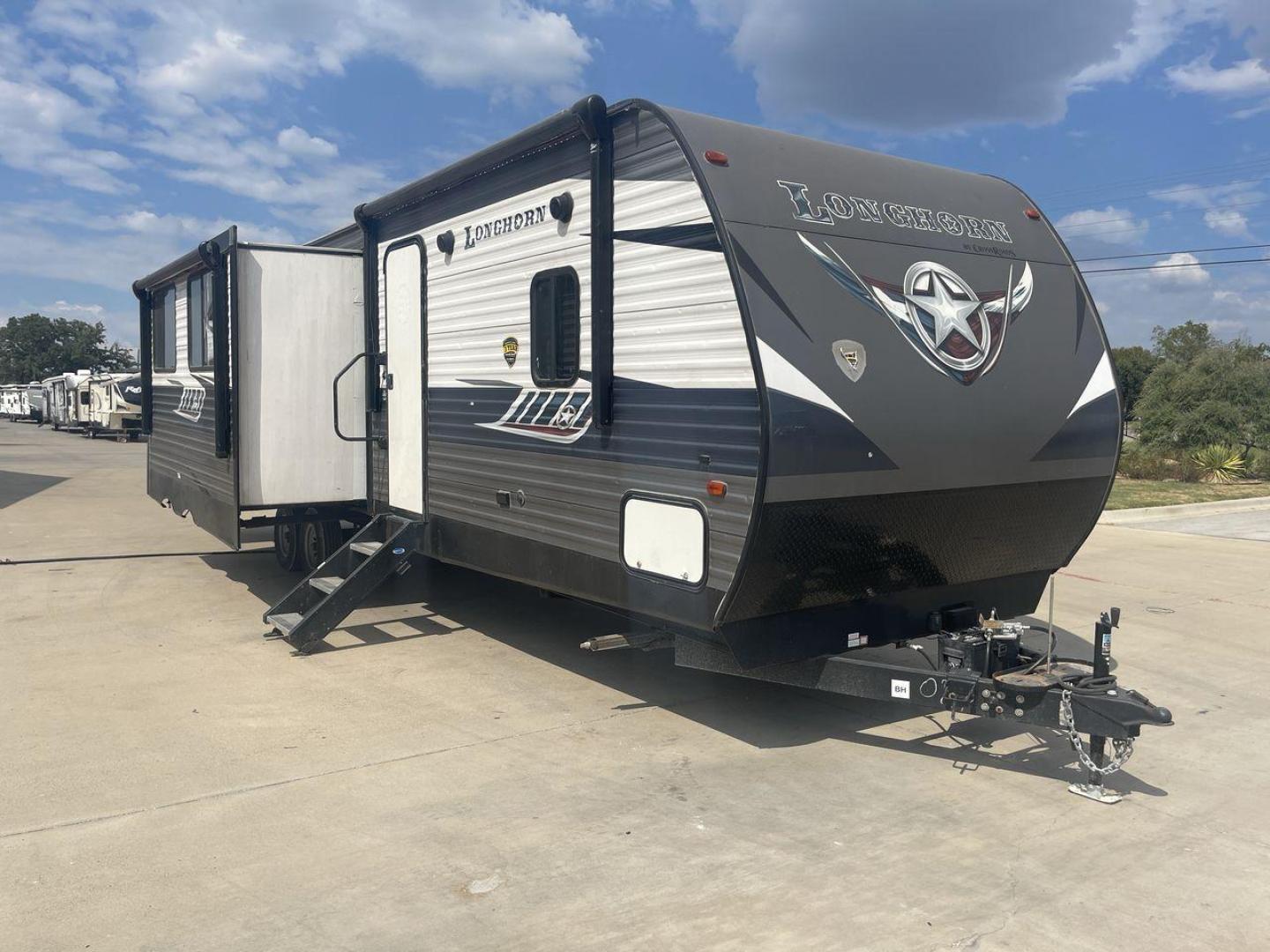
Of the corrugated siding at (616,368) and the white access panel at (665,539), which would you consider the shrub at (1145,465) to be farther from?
the white access panel at (665,539)

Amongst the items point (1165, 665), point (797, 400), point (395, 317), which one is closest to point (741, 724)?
point (797, 400)

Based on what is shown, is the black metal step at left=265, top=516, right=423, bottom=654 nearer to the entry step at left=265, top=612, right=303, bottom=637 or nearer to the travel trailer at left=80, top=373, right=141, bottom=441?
the entry step at left=265, top=612, right=303, bottom=637

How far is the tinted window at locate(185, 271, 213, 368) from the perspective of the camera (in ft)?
29.6

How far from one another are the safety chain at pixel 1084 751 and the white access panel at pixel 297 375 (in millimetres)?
5830

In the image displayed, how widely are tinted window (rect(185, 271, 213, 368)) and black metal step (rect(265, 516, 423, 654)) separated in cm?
232

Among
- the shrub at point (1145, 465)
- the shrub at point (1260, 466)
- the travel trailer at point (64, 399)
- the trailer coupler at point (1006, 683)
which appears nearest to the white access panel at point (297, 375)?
the trailer coupler at point (1006, 683)

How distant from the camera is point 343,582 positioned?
24.7 ft

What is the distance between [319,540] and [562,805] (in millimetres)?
5725

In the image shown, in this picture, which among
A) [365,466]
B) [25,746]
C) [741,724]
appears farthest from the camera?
[365,466]

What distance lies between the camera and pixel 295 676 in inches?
268

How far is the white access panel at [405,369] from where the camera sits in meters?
7.77

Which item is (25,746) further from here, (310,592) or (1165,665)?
(1165,665)

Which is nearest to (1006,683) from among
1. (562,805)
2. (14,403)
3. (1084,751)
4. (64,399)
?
(1084,751)

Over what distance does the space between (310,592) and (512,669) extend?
199 cm
